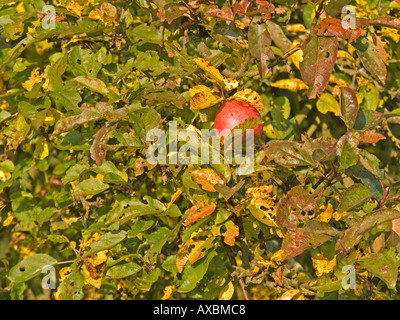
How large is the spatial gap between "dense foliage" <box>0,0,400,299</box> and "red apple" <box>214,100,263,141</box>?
27 mm

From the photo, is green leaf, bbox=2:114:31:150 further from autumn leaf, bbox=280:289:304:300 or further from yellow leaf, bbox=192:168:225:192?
autumn leaf, bbox=280:289:304:300

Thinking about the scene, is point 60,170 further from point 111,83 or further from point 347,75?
point 347,75

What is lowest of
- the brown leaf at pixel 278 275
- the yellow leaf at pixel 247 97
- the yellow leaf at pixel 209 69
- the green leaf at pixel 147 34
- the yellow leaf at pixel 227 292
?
the yellow leaf at pixel 227 292

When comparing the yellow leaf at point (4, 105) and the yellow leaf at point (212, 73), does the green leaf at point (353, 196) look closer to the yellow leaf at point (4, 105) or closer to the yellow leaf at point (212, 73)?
the yellow leaf at point (212, 73)

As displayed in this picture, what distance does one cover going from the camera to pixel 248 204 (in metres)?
1.46

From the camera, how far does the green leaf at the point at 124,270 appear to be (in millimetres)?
1545

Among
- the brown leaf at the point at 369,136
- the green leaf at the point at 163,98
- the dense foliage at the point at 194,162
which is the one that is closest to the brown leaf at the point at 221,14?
the dense foliage at the point at 194,162

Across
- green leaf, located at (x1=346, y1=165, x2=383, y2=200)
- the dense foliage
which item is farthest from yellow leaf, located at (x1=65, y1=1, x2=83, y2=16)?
green leaf, located at (x1=346, y1=165, x2=383, y2=200)

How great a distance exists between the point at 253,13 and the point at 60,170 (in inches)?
38.7

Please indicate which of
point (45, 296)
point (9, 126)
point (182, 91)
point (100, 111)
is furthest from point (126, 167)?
point (45, 296)

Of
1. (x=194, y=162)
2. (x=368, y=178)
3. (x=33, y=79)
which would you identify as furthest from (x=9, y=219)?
(x=368, y=178)

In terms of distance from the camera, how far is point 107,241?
60.9 inches

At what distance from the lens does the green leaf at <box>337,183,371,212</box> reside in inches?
52.1

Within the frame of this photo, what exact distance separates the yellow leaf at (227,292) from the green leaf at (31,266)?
0.48 metres
